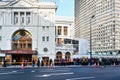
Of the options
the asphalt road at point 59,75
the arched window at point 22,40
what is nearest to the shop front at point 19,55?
the arched window at point 22,40

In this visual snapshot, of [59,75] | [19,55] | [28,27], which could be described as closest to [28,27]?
[28,27]

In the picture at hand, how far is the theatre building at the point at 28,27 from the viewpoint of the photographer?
6706 centimetres

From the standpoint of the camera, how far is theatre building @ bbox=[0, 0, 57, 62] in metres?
67.1

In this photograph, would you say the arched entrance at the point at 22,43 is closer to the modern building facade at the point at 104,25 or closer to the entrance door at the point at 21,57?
the entrance door at the point at 21,57

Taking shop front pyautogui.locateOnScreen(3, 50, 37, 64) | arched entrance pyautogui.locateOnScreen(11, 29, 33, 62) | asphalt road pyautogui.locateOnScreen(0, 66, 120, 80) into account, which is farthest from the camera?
arched entrance pyautogui.locateOnScreen(11, 29, 33, 62)

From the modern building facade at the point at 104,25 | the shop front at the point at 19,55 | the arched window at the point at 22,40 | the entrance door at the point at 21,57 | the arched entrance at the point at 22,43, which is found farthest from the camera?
the modern building facade at the point at 104,25

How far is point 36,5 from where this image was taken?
223 feet

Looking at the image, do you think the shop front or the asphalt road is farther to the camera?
the shop front

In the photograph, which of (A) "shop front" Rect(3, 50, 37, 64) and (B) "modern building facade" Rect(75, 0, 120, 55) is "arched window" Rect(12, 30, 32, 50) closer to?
(A) "shop front" Rect(3, 50, 37, 64)

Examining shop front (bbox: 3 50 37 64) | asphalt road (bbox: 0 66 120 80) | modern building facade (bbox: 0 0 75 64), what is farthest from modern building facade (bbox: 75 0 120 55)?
asphalt road (bbox: 0 66 120 80)

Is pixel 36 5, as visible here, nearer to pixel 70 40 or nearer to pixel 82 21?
pixel 70 40

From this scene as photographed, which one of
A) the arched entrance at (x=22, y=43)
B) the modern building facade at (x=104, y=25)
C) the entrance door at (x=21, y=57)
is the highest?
the modern building facade at (x=104, y=25)

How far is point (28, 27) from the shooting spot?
67812 millimetres

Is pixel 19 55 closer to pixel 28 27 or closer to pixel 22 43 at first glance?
pixel 22 43
